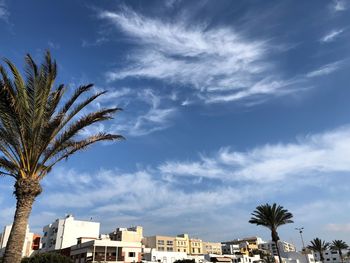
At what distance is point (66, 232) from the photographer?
7969cm

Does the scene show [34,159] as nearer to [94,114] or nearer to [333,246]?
[94,114]

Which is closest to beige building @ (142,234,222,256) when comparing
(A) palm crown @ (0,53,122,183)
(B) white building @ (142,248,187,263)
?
(B) white building @ (142,248,187,263)

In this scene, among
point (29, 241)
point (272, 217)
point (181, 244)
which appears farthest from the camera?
point (181, 244)

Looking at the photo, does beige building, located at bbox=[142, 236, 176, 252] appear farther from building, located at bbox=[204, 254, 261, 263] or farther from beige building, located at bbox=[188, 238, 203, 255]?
building, located at bbox=[204, 254, 261, 263]

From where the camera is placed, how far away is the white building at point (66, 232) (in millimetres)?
79069

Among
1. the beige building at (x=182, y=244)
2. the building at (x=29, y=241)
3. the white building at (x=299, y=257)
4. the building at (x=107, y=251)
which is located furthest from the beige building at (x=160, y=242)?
the building at (x=107, y=251)

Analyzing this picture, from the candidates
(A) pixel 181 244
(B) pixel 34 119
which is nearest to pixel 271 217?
(B) pixel 34 119

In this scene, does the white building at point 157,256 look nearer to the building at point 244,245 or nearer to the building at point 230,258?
the building at point 230,258

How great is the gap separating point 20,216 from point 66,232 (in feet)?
231

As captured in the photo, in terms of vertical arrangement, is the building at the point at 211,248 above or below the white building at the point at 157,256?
above

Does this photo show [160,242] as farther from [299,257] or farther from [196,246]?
[299,257]

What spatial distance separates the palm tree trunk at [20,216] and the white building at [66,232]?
218ft

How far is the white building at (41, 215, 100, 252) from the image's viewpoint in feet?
259

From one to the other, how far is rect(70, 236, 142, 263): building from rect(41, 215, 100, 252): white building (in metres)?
22.9
